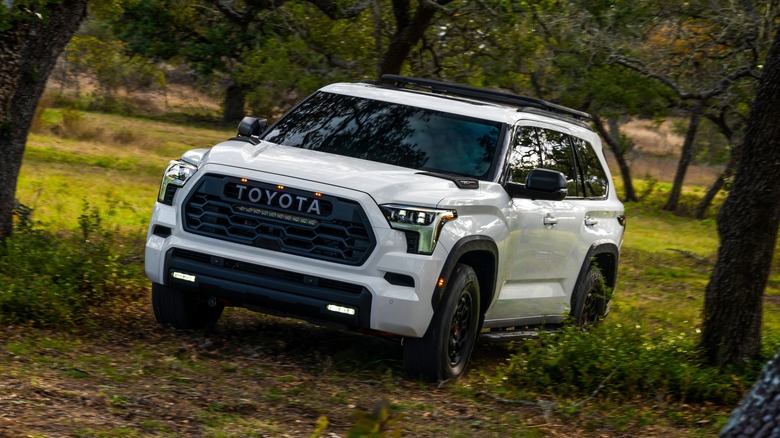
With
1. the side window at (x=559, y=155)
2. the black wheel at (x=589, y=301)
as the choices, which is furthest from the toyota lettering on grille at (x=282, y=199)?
the black wheel at (x=589, y=301)

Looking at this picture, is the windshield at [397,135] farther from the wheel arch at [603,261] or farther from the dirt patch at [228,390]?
the wheel arch at [603,261]

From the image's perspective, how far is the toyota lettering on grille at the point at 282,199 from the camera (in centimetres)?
670

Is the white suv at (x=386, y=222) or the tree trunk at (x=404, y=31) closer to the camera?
the white suv at (x=386, y=222)

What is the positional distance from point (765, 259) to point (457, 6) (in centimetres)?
808

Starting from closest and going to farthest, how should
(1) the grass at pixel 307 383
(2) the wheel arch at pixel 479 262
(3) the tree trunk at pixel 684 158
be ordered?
(1) the grass at pixel 307 383, (2) the wheel arch at pixel 479 262, (3) the tree trunk at pixel 684 158

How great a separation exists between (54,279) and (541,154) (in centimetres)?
373

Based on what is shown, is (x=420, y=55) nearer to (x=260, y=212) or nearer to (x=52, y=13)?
(x=52, y=13)

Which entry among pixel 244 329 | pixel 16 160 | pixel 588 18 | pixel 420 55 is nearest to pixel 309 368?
pixel 244 329

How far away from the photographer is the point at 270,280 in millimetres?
6766

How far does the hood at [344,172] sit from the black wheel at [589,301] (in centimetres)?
208

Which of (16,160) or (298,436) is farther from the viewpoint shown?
(16,160)

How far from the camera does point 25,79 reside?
A: 30.9 feet

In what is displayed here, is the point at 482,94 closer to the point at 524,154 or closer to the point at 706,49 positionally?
the point at 524,154

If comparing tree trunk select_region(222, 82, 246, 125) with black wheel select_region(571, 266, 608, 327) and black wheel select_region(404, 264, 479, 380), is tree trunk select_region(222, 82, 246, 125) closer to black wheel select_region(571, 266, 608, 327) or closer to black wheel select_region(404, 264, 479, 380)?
black wheel select_region(571, 266, 608, 327)
